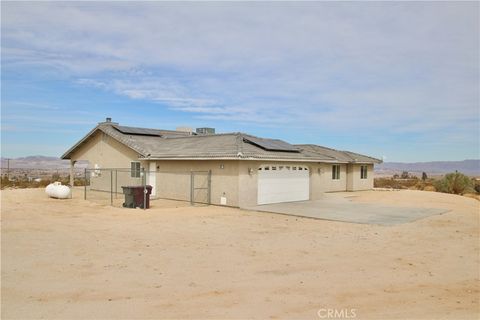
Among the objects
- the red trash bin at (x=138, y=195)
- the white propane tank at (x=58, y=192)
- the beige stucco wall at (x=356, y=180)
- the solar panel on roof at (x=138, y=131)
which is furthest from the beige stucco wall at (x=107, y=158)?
the beige stucco wall at (x=356, y=180)

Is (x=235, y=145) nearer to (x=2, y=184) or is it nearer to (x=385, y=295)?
(x=385, y=295)

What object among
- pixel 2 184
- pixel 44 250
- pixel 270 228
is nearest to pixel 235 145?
pixel 270 228

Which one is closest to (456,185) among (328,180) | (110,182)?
(328,180)

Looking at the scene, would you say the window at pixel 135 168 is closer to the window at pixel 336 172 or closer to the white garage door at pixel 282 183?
the white garage door at pixel 282 183

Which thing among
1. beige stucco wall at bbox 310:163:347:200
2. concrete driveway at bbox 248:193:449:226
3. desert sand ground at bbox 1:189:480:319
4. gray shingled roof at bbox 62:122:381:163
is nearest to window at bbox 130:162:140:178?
gray shingled roof at bbox 62:122:381:163

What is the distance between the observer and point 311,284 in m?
7.62

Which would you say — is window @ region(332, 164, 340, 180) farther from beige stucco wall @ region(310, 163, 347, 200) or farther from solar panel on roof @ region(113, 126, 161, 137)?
solar panel on roof @ region(113, 126, 161, 137)

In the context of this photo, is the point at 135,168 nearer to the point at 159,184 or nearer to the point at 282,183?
the point at 159,184

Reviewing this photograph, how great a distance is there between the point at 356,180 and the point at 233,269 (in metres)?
28.2

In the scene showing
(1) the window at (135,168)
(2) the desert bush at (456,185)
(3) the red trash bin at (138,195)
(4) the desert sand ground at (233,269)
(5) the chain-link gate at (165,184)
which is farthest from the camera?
(2) the desert bush at (456,185)

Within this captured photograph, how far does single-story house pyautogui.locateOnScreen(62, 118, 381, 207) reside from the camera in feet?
66.2

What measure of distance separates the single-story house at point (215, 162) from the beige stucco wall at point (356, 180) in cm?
251

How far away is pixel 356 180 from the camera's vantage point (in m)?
35.0

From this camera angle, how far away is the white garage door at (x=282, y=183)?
21.2m
